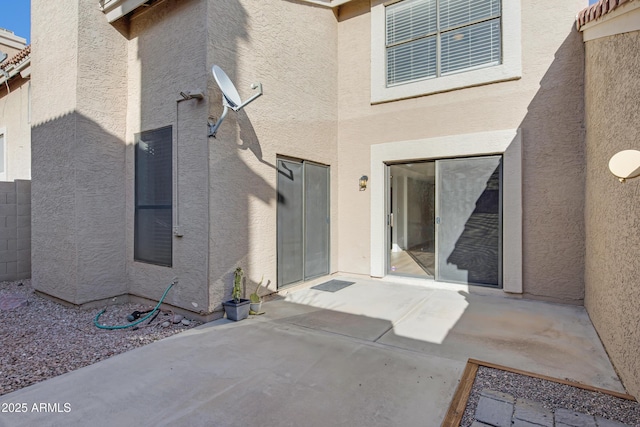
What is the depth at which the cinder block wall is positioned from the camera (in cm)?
827

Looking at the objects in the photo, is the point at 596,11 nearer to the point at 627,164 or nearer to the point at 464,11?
the point at 464,11

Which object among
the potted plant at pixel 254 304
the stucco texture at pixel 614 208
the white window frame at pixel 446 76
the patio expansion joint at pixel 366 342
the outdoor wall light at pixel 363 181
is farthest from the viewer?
the outdoor wall light at pixel 363 181

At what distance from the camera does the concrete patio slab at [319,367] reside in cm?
312

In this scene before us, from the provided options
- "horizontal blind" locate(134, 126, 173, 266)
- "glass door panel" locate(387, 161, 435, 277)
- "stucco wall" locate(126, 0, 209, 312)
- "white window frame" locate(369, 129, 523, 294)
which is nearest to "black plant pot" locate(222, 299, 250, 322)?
"stucco wall" locate(126, 0, 209, 312)

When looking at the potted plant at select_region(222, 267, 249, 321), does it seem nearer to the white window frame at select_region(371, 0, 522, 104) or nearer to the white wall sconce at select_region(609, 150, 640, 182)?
the white wall sconce at select_region(609, 150, 640, 182)

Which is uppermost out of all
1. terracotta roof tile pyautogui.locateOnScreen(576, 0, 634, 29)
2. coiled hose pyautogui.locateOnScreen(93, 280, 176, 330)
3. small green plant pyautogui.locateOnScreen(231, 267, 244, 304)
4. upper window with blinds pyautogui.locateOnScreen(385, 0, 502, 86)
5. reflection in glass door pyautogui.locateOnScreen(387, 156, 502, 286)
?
upper window with blinds pyautogui.locateOnScreen(385, 0, 502, 86)

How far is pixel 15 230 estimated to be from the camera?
27.7ft

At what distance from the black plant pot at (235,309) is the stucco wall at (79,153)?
263cm

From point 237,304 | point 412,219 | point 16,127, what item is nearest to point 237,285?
point 237,304

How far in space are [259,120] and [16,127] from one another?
10001 millimetres

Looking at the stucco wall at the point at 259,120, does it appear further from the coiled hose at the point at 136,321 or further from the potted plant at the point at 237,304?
the coiled hose at the point at 136,321

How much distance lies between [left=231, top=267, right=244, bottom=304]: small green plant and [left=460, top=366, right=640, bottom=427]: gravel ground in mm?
3857

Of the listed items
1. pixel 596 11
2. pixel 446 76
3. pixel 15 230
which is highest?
pixel 446 76

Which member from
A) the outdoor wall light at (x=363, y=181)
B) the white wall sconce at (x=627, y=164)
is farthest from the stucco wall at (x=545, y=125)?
the white wall sconce at (x=627, y=164)
